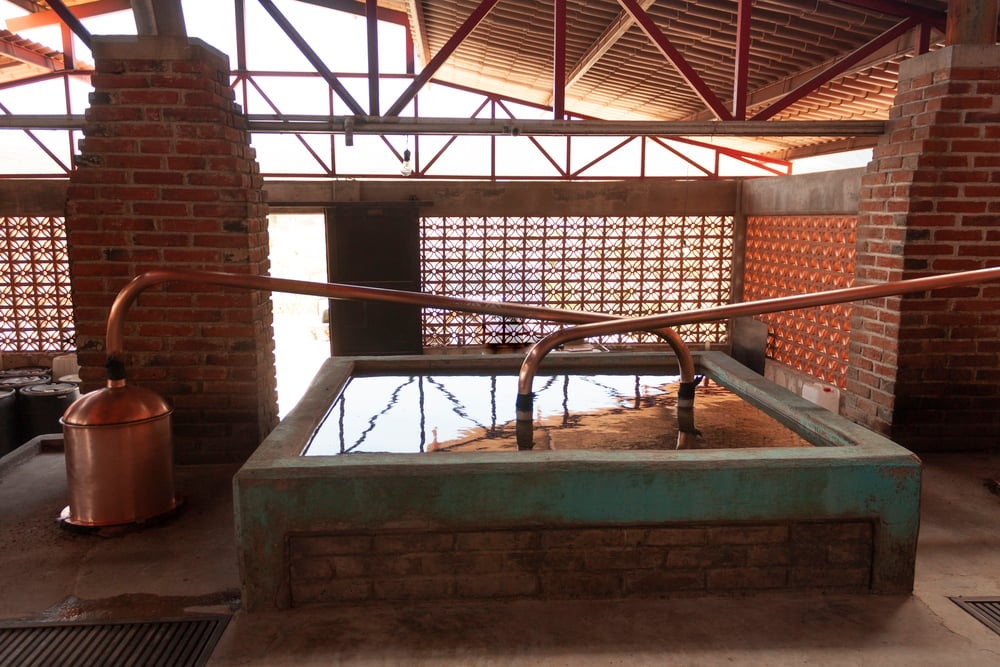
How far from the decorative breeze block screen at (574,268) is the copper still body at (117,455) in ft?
20.1

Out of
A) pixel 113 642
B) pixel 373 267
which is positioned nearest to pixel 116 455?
pixel 113 642

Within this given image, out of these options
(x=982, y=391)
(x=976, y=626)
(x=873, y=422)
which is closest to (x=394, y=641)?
(x=976, y=626)

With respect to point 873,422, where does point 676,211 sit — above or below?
above

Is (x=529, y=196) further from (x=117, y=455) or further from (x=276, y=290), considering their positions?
(x=117, y=455)

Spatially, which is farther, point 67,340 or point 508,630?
point 67,340

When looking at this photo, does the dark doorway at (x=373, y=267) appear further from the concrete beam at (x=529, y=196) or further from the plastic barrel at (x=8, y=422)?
the plastic barrel at (x=8, y=422)

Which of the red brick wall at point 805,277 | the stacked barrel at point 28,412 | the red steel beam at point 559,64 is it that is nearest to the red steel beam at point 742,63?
the red steel beam at point 559,64

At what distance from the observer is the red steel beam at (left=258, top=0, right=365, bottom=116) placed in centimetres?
414

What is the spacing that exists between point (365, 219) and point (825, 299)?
256 inches

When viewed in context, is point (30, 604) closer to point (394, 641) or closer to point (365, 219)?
point (394, 641)

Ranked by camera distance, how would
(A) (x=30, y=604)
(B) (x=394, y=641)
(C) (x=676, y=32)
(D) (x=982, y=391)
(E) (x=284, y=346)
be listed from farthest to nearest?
(E) (x=284, y=346) < (C) (x=676, y=32) < (D) (x=982, y=391) < (A) (x=30, y=604) < (B) (x=394, y=641)

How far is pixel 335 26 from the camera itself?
9609mm

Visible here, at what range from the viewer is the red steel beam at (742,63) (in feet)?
14.5

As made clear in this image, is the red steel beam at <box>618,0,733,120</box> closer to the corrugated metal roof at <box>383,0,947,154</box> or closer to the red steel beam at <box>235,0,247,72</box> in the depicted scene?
the corrugated metal roof at <box>383,0,947,154</box>
